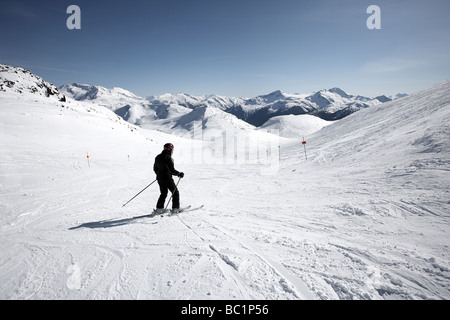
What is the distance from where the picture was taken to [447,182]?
6656 millimetres

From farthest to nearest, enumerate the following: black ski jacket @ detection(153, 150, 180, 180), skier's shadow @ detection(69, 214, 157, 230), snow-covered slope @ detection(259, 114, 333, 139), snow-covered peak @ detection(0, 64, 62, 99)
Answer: snow-covered slope @ detection(259, 114, 333, 139) → snow-covered peak @ detection(0, 64, 62, 99) → black ski jacket @ detection(153, 150, 180, 180) → skier's shadow @ detection(69, 214, 157, 230)

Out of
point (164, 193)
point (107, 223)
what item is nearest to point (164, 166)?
point (164, 193)

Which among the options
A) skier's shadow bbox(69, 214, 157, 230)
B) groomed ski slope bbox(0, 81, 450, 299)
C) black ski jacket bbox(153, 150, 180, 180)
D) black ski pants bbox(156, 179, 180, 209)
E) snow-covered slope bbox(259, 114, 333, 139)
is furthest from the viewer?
snow-covered slope bbox(259, 114, 333, 139)

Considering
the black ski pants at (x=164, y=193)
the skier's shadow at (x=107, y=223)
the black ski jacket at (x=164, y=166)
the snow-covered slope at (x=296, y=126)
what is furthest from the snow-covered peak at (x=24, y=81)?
the snow-covered slope at (x=296, y=126)

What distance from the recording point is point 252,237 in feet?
16.6

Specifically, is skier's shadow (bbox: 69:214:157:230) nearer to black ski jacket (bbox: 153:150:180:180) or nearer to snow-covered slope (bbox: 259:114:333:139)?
black ski jacket (bbox: 153:150:180:180)

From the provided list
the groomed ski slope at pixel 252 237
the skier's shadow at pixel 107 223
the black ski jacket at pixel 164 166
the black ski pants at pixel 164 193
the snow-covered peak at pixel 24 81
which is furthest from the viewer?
the snow-covered peak at pixel 24 81

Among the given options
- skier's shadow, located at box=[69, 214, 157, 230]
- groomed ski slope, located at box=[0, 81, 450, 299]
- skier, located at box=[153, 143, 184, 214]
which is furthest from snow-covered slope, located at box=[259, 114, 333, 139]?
skier's shadow, located at box=[69, 214, 157, 230]

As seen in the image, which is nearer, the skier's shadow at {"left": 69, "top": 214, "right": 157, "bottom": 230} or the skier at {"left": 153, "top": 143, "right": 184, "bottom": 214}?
the skier's shadow at {"left": 69, "top": 214, "right": 157, "bottom": 230}

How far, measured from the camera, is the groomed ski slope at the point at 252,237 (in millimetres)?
3406

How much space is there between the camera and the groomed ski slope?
3406 mm

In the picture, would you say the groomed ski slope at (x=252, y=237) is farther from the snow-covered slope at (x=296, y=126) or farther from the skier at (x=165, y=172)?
the snow-covered slope at (x=296, y=126)

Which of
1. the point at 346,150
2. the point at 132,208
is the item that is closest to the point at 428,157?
the point at 346,150
